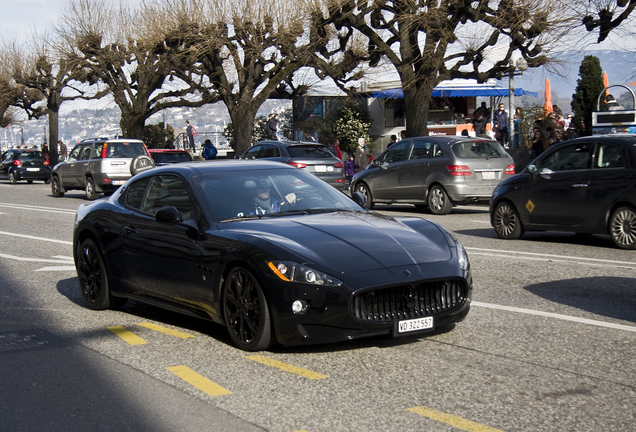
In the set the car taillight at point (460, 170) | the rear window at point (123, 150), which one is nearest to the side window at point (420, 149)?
the car taillight at point (460, 170)

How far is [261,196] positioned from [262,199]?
1.5 inches

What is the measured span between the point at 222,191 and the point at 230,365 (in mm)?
1755

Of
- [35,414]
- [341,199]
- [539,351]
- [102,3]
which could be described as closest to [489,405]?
→ [539,351]

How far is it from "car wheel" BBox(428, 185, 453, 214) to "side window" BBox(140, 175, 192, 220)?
38.1 feet

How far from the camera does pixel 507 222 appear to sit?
13.4 meters

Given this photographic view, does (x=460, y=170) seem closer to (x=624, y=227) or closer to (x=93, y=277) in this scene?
(x=624, y=227)

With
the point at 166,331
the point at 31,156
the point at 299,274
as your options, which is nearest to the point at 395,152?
the point at 166,331

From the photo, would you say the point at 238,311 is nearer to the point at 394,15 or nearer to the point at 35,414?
the point at 35,414

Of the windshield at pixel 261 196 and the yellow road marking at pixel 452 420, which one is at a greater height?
the windshield at pixel 261 196

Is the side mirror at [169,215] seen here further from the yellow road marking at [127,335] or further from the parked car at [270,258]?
the yellow road marking at [127,335]

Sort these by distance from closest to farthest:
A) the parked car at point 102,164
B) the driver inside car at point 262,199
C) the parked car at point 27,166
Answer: the driver inside car at point 262,199 < the parked car at point 102,164 < the parked car at point 27,166

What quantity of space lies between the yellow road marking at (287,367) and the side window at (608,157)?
24.9ft

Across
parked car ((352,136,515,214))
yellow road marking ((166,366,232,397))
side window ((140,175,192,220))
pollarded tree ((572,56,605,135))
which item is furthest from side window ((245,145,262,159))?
yellow road marking ((166,366,232,397))

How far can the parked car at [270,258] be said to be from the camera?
5637 mm
